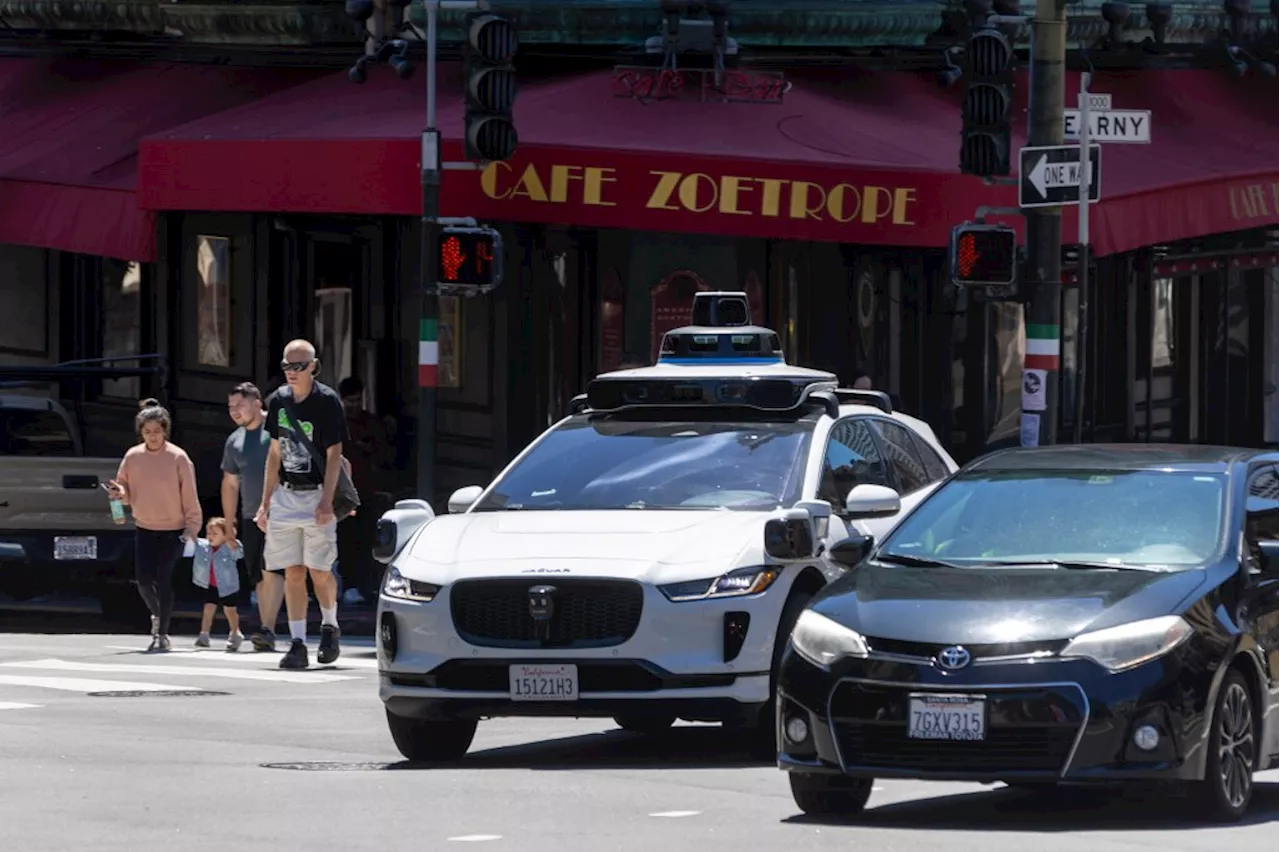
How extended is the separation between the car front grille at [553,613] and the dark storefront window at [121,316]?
19001mm

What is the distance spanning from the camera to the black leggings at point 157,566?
20.9 m

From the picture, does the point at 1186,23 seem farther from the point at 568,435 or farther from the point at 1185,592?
the point at 1185,592

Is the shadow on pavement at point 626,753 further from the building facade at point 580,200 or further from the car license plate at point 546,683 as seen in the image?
the building facade at point 580,200

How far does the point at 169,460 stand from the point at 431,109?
4.10 meters

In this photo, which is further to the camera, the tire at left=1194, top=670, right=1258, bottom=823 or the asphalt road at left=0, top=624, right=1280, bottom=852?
the tire at left=1194, top=670, right=1258, bottom=823

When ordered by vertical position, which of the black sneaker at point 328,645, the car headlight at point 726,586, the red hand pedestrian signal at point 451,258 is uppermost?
the red hand pedestrian signal at point 451,258

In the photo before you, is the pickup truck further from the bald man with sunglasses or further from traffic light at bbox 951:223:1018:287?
→ traffic light at bbox 951:223:1018:287

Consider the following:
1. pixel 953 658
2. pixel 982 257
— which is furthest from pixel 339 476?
pixel 953 658

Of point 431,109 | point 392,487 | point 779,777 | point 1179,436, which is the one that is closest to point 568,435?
point 779,777

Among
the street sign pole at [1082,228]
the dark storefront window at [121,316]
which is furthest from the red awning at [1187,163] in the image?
the dark storefront window at [121,316]

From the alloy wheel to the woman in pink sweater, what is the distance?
35.1ft

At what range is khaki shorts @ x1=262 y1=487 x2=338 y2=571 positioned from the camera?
62.5 feet

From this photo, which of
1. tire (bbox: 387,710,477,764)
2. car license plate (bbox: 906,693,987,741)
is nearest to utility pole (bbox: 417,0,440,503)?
tire (bbox: 387,710,477,764)

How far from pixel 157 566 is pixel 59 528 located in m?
2.10
